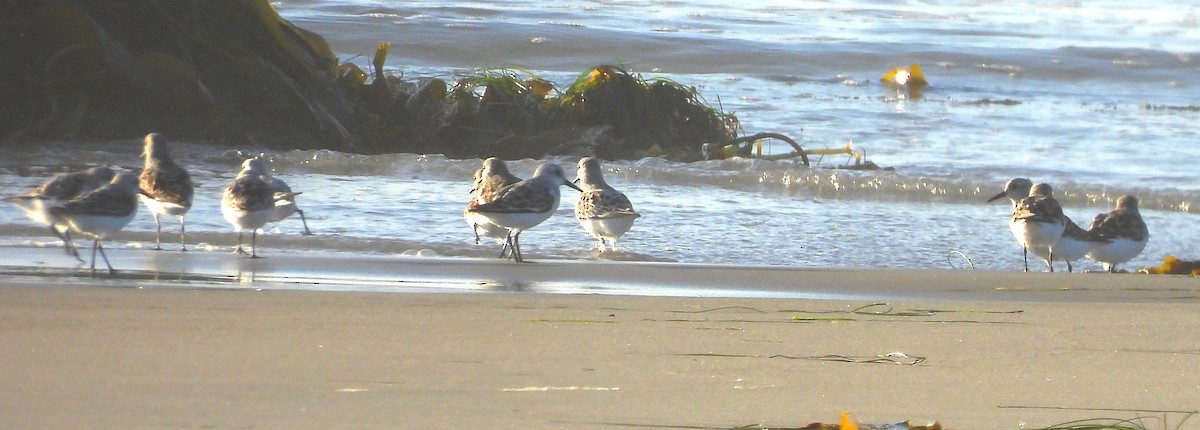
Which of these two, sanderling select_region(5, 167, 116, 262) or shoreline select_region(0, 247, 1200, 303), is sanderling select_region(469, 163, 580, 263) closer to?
shoreline select_region(0, 247, 1200, 303)

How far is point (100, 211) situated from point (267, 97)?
412 centimetres

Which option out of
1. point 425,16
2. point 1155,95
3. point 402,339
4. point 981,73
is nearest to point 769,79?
point 981,73

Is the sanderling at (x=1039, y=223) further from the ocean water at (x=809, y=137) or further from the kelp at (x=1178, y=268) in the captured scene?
the kelp at (x=1178, y=268)

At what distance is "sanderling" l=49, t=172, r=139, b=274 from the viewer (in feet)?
19.9

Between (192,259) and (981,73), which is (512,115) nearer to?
(192,259)

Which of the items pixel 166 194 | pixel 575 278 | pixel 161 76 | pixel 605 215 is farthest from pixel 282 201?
pixel 161 76

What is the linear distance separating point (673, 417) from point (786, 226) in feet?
16.3

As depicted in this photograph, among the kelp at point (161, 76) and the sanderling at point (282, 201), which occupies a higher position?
the kelp at point (161, 76)

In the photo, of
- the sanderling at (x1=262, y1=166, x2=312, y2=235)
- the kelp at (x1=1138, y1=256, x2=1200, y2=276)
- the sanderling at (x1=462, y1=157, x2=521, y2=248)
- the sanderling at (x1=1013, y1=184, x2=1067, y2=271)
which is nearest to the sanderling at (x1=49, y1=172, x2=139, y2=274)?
the sanderling at (x1=262, y1=166, x2=312, y2=235)

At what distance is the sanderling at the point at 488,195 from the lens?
22.9 ft

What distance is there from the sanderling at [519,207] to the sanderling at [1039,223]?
7.31 feet

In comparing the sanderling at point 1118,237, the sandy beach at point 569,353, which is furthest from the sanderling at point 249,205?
the sanderling at point 1118,237

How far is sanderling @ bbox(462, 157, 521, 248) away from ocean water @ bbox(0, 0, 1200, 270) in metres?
0.11

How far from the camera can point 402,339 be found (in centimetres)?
404
